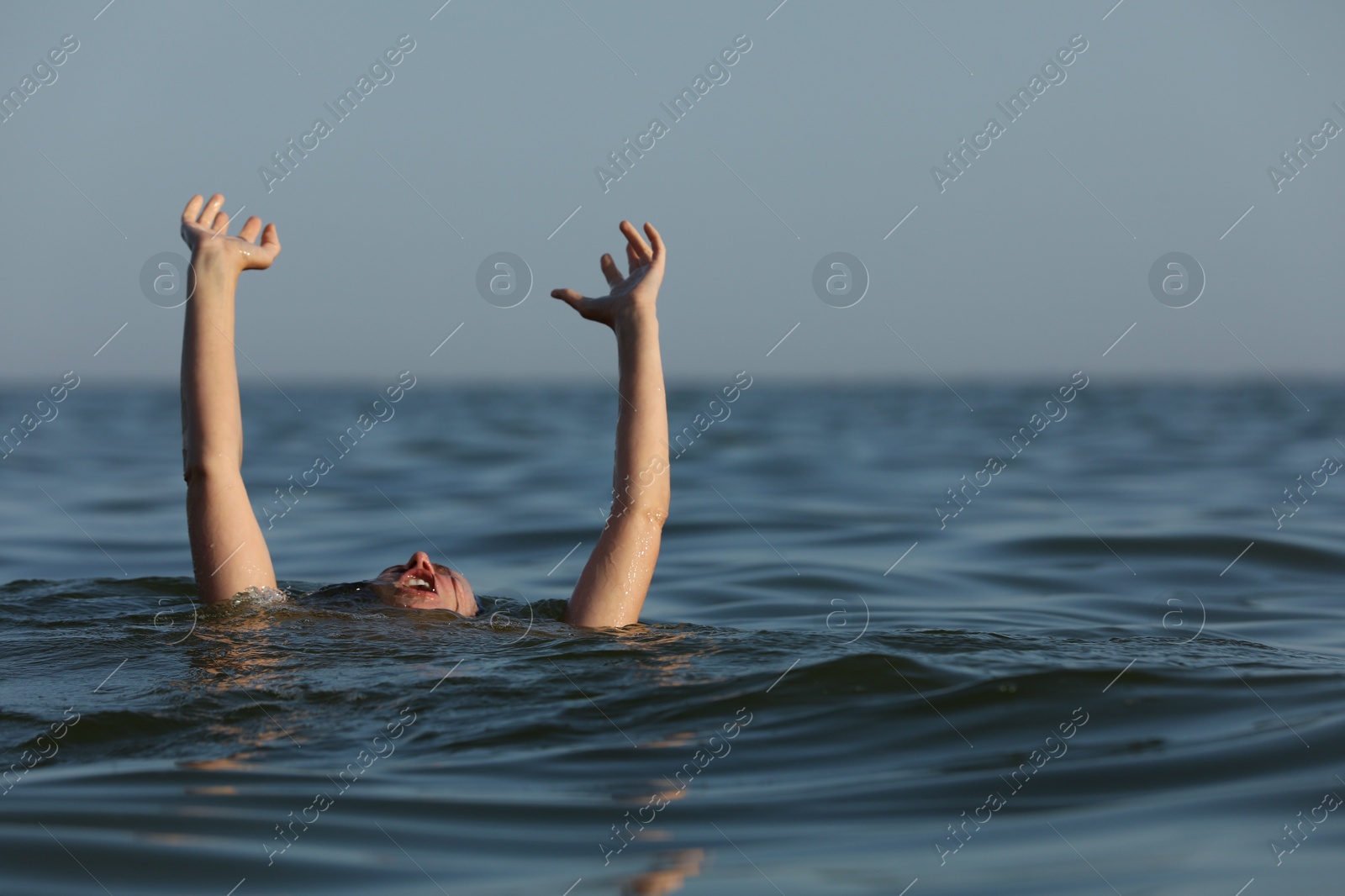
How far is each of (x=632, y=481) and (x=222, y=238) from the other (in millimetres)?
1870

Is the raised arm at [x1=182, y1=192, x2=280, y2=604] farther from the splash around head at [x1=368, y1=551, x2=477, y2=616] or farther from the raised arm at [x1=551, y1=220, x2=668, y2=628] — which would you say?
the raised arm at [x1=551, y1=220, x2=668, y2=628]

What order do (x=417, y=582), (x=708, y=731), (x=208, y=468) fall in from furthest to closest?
(x=417, y=582) → (x=208, y=468) → (x=708, y=731)

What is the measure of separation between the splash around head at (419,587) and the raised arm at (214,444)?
1.57 ft

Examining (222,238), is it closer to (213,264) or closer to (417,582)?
(213,264)

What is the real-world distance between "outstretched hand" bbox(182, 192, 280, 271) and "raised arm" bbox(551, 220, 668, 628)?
4.52 ft

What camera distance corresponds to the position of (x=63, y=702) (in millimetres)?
3857

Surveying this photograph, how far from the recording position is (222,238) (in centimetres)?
478

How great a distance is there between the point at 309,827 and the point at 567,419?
27.5 m

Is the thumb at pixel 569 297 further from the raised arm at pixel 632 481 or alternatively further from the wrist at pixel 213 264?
the wrist at pixel 213 264

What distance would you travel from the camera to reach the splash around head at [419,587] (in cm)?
491

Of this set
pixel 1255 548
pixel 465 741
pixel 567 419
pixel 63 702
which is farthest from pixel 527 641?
pixel 567 419

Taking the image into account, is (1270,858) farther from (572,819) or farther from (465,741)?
(465,741)

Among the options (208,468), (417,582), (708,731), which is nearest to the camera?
(708,731)

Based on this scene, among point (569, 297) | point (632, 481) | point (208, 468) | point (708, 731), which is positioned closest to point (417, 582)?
point (208, 468)
